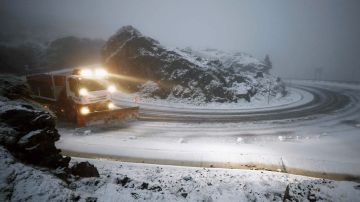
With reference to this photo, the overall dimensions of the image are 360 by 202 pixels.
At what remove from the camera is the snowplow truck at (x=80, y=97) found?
15.0m

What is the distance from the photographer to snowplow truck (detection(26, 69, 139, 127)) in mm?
15023

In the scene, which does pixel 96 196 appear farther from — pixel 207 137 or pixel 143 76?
pixel 143 76

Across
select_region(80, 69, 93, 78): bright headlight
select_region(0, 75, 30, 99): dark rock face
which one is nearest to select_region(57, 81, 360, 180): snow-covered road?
select_region(80, 69, 93, 78): bright headlight

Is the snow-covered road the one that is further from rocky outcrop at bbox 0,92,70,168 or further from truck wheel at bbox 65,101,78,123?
rocky outcrop at bbox 0,92,70,168

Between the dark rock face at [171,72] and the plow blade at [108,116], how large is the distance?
1061 centimetres

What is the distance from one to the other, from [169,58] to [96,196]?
77.4ft

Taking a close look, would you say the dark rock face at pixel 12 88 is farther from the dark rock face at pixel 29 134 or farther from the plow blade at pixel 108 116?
the plow blade at pixel 108 116

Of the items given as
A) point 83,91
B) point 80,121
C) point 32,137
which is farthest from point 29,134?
point 83,91

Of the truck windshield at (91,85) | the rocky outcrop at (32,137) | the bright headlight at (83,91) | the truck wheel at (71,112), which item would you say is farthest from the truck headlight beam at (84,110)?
the rocky outcrop at (32,137)

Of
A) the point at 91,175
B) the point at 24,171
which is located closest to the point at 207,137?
the point at 91,175

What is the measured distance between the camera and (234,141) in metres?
14.1

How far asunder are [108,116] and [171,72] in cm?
1400

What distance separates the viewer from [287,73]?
12288 centimetres

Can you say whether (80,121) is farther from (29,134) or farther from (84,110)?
→ (29,134)
